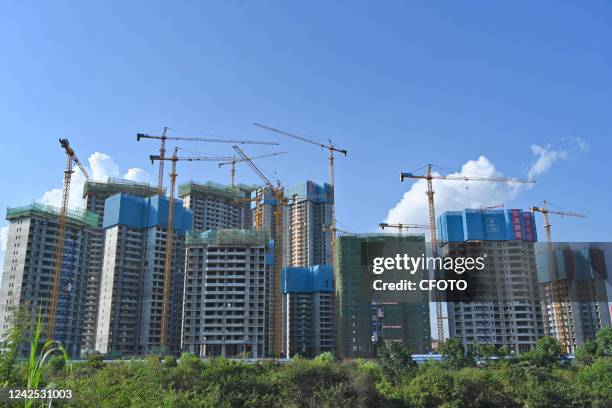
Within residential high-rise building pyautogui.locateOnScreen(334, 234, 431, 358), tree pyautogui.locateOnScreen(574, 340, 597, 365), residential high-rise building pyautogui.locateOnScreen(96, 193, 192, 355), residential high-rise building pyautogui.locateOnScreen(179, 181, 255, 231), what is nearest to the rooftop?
residential high-rise building pyautogui.locateOnScreen(179, 181, 255, 231)

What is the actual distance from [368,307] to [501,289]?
3042 centimetres

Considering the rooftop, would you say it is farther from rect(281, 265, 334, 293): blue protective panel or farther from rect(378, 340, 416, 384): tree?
rect(378, 340, 416, 384): tree

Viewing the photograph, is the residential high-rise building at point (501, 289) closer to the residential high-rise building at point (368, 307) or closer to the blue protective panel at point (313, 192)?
the residential high-rise building at point (368, 307)

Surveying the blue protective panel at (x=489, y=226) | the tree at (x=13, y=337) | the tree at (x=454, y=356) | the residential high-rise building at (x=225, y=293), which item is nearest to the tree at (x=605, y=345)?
the tree at (x=454, y=356)

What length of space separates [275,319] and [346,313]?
22840 mm

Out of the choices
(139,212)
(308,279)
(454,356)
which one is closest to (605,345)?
(454,356)

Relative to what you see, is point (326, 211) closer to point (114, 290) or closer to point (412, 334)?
point (412, 334)

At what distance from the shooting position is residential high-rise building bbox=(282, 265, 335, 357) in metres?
153

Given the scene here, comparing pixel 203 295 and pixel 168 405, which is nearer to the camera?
pixel 168 405

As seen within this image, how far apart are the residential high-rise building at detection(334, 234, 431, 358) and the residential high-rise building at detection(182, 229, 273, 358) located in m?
18.8

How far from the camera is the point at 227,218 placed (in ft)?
570

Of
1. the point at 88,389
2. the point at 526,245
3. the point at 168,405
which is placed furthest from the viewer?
the point at 526,245

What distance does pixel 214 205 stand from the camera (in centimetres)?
17062

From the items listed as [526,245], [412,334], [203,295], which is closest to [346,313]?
[412,334]
